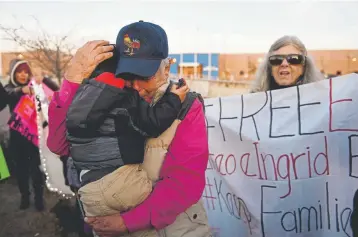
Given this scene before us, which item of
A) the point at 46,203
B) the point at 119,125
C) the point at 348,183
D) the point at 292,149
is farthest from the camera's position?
the point at 46,203

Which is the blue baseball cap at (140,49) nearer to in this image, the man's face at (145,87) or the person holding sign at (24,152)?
the man's face at (145,87)

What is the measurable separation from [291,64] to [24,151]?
345 cm

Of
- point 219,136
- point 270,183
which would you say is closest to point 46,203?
point 219,136

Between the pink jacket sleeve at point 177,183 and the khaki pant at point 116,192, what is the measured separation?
0.03m

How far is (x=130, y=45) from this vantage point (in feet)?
4.30

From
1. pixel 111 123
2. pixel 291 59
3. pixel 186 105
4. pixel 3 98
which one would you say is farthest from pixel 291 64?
pixel 3 98

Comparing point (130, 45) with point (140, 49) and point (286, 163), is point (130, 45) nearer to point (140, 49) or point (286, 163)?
point (140, 49)

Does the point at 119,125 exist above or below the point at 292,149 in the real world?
above

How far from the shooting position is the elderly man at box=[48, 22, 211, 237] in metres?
1.29

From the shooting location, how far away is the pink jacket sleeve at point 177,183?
4.21 feet

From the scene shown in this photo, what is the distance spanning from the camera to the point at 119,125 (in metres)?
1.24

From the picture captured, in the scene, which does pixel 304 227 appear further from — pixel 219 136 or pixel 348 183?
pixel 219 136

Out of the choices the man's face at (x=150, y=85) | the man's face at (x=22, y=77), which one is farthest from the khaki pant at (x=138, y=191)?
the man's face at (x=22, y=77)

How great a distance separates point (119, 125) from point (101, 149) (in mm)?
96
